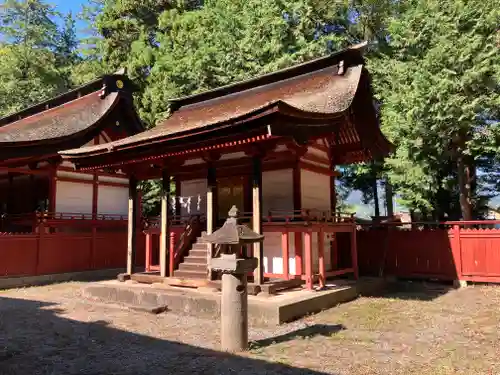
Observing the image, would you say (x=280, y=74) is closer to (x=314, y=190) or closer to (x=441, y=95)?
(x=314, y=190)

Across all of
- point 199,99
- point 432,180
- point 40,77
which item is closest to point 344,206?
point 432,180

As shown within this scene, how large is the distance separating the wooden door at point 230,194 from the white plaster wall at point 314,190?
191 centimetres

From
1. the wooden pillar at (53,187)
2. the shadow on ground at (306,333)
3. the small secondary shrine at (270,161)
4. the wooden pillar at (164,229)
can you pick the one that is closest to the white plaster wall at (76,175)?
the wooden pillar at (53,187)

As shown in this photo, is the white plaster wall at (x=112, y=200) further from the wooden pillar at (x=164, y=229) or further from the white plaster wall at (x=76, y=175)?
the wooden pillar at (x=164, y=229)

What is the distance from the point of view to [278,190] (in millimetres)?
11734

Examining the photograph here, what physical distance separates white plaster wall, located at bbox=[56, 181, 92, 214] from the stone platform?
20.1ft

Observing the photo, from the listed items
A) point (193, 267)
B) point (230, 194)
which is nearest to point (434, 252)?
point (230, 194)

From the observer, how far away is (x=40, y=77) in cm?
3178

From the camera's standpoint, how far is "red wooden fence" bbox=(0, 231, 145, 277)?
13.8 meters

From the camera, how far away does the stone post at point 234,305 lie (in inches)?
249

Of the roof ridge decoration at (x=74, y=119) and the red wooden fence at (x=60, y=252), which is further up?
the roof ridge decoration at (x=74, y=119)

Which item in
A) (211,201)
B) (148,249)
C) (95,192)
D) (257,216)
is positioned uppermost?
(95,192)

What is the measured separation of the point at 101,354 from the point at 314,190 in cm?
776

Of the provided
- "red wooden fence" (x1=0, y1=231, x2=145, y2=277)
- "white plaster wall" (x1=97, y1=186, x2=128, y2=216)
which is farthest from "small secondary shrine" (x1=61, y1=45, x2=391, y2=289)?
"white plaster wall" (x1=97, y1=186, x2=128, y2=216)
